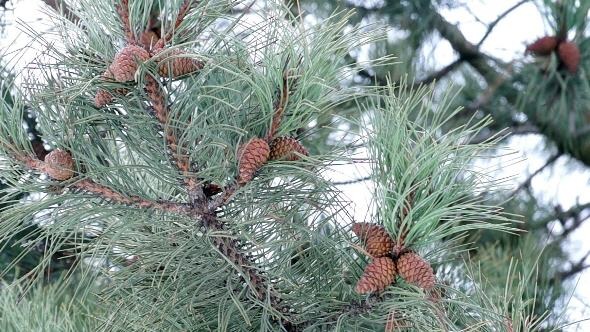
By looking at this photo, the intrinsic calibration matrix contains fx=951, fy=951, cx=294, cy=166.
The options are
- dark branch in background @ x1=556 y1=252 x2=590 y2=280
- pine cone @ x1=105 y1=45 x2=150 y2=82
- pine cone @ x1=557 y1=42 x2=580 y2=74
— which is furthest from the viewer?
dark branch in background @ x1=556 y1=252 x2=590 y2=280

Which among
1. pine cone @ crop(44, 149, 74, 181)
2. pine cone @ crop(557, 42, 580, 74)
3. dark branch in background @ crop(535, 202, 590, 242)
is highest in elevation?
pine cone @ crop(44, 149, 74, 181)

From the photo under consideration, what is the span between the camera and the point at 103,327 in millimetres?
564

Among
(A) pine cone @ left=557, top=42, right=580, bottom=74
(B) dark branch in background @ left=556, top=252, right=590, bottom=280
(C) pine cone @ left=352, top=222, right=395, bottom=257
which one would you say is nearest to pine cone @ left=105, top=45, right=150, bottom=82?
(C) pine cone @ left=352, top=222, right=395, bottom=257

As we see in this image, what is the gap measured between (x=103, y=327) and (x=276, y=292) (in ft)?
0.36

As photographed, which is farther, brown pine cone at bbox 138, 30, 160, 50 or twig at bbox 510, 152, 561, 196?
twig at bbox 510, 152, 561, 196

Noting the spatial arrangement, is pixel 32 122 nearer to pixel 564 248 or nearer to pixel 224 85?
pixel 224 85

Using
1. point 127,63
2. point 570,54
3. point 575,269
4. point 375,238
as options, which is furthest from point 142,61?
point 575,269

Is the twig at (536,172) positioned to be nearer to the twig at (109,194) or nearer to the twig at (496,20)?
the twig at (496,20)

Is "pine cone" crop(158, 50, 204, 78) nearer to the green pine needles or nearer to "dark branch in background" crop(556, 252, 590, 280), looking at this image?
the green pine needles

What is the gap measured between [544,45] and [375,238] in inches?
25.5

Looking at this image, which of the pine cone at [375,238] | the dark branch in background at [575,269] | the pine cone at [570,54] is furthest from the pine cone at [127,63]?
the dark branch in background at [575,269]

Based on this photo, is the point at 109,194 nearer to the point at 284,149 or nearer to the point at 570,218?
the point at 284,149

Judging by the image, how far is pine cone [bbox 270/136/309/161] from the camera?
48 centimetres

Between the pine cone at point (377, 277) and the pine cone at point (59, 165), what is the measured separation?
0.16m
